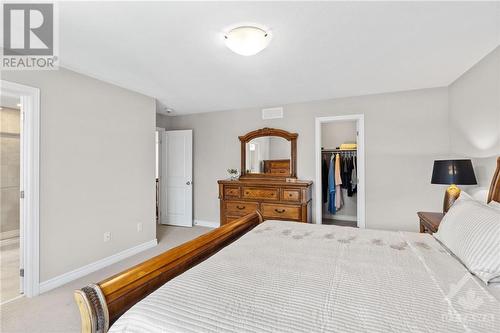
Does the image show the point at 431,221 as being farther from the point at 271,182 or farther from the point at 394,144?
the point at 271,182

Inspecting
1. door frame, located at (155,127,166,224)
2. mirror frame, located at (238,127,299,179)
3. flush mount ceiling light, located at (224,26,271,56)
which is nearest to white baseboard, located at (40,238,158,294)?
door frame, located at (155,127,166,224)

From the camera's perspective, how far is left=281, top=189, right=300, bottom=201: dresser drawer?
3.76 m

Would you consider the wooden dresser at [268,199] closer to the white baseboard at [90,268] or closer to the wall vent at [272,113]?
the wall vent at [272,113]

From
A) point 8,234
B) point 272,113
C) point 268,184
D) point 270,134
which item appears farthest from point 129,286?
point 8,234

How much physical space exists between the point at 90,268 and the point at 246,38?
123 inches

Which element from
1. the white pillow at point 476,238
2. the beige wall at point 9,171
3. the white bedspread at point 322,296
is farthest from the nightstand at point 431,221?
the beige wall at point 9,171

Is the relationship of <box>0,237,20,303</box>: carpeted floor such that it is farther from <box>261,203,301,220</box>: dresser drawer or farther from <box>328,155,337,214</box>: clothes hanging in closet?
<box>328,155,337,214</box>: clothes hanging in closet

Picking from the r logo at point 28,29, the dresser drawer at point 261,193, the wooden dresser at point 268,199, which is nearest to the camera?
the r logo at point 28,29

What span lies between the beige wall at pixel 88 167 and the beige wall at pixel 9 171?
253 centimetres

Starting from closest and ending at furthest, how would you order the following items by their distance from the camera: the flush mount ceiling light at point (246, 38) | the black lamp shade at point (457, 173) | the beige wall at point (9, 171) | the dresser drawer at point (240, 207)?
the flush mount ceiling light at point (246, 38) → the black lamp shade at point (457, 173) → the dresser drawer at point (240, 207) → the beige wall at point (9, 171)

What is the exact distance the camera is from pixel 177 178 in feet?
16.6

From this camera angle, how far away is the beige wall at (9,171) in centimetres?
416

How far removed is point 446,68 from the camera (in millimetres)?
2701

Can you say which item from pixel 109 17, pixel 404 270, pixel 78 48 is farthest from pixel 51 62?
pixel 404 270
